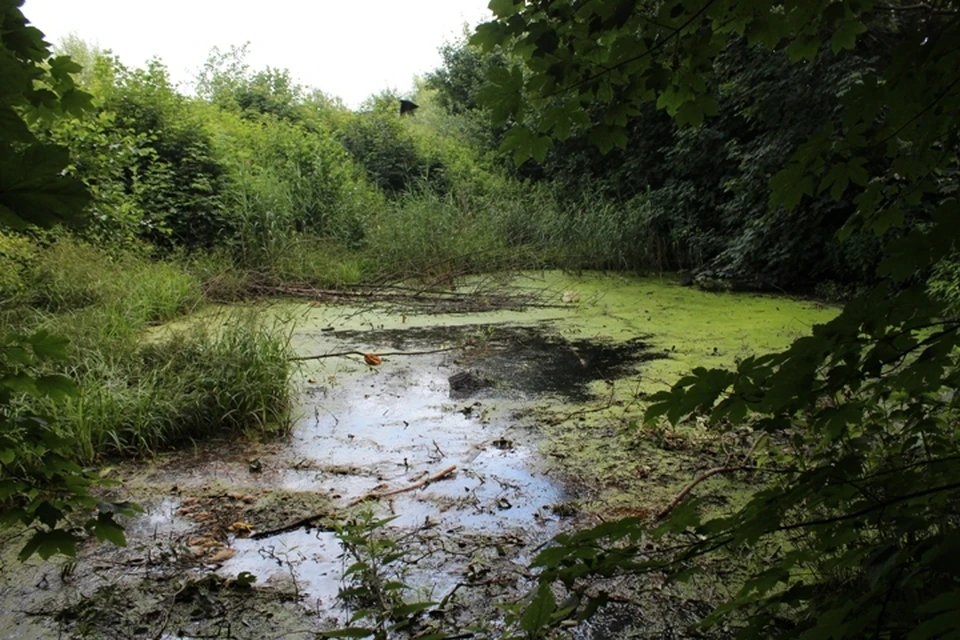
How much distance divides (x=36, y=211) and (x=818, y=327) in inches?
34.4

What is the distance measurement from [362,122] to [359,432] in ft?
29.4

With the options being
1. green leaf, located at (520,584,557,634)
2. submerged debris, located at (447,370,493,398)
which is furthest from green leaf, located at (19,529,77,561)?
submerged debris, located at (447,370,493,398)

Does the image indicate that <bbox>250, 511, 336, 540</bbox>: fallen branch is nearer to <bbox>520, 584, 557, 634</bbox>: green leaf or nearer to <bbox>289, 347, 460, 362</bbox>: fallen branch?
<bbox>520, 584, 557, 634</bbox>: green leaf

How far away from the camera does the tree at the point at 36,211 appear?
53cm

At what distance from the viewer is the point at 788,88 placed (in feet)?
18.1

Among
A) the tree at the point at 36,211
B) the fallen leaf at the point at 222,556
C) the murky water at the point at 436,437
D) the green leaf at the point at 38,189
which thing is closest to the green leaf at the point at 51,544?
the tree at the point at 36,211

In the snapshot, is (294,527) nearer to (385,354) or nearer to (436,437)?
(436,437)

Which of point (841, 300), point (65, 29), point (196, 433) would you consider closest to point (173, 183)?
point (196, 433)

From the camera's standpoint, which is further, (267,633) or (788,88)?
(788,88)

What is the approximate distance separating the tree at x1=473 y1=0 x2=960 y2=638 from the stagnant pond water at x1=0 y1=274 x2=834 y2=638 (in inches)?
25.6

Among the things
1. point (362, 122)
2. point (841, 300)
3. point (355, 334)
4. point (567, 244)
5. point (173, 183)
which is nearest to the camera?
point (355, 334)

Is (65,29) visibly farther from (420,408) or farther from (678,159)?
(420,408)

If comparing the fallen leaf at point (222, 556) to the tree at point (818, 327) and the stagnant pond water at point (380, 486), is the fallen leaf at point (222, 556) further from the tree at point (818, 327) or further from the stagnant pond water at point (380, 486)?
the tree at point (818, 327)

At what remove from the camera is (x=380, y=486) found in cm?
211
